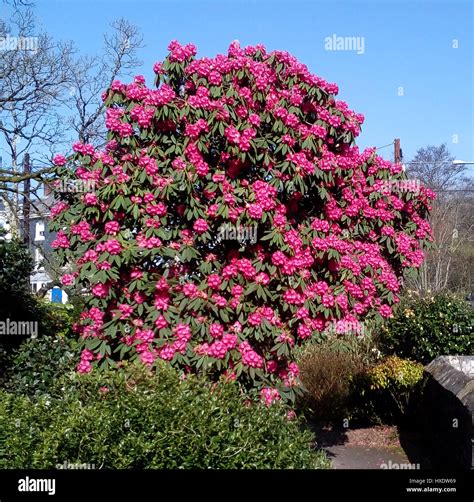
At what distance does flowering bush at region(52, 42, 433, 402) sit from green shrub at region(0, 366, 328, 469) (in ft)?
3.05

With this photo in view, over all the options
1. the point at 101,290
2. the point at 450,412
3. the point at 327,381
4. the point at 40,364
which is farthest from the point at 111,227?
the point at 327,381

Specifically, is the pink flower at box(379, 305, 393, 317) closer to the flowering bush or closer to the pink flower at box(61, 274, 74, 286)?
the flowering bush

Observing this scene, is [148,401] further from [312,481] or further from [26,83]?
[26,83]

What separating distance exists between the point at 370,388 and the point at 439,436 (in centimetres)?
212

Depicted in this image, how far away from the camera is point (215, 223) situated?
195 inches

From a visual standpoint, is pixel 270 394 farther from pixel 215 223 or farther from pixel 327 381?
pixel 327 381

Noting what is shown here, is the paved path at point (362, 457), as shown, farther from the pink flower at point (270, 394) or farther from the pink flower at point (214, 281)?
the pink flower at point (214, 281)

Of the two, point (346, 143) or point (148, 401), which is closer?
point (148, 401)

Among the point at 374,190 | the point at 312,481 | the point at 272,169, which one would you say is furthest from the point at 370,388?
the point at 312,481

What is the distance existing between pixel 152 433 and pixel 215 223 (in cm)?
193

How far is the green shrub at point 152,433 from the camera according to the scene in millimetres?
3418

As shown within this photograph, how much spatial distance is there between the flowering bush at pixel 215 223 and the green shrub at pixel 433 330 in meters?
→ 2.91

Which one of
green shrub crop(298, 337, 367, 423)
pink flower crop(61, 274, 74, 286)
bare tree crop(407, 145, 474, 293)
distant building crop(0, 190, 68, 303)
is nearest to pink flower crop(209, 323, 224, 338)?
pink flower crop(61, 274, 74, 286)

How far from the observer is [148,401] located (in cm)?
366
